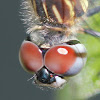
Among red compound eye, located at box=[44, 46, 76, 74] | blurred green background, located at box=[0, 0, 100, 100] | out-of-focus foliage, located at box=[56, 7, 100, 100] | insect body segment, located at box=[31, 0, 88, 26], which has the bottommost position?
blurred green background, located at box=[0, 0, 100, 100]

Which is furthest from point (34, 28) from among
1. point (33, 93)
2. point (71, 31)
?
point (33, 93)

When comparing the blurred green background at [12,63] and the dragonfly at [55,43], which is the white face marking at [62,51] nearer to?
the dragonfly at [55,43]

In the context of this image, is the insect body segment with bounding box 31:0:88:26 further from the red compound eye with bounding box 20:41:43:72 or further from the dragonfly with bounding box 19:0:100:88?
the red compound eye with bounding box 20:41:43:72

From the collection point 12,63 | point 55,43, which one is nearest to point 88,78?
point 55,43

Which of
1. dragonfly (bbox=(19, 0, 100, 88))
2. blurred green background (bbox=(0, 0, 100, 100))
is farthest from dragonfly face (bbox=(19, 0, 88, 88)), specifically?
blurred green background (bbox=(0, 0, 100, 100))

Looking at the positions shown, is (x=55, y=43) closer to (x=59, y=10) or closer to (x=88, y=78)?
(x=59, y=10)

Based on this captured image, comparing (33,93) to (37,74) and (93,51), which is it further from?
(37,74)
